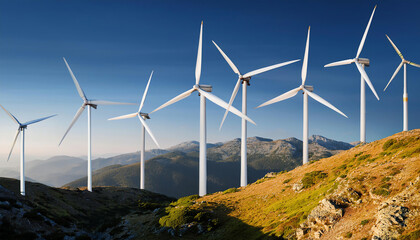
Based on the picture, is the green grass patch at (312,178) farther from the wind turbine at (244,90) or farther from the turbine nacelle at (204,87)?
the turbine nacelle at (204,87)

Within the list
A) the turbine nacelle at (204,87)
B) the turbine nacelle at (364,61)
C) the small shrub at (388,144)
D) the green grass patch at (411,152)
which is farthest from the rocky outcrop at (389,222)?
the turbine nacelle at (364,61)

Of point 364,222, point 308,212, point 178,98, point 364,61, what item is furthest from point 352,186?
point 364,61

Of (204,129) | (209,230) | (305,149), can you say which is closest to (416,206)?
(209,230)

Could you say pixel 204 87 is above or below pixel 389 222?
above

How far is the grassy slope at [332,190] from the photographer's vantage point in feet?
106

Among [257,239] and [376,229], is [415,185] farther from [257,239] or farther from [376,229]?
[257,239]

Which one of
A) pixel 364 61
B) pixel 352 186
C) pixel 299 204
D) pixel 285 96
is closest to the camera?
pixel 352 186

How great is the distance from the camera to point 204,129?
73625mm

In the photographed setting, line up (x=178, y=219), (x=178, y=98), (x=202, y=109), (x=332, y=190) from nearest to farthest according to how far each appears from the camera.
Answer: (x=332, y=190) → (x=178, y=219) → (x=202, y=109) → (x=178, y=98)

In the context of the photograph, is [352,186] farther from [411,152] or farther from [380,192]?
[411,152]

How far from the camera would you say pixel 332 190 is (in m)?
40.6

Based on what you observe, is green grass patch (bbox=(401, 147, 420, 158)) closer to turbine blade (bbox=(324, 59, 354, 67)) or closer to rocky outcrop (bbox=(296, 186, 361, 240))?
rocky outcrop (bbox=(296, 186, 361, 240))

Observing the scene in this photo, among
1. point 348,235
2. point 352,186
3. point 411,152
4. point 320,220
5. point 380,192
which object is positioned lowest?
point 320,220

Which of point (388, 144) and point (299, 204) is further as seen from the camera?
point (388, 144)
